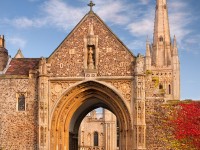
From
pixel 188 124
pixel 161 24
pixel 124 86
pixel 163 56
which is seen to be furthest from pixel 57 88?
pixel 163 56

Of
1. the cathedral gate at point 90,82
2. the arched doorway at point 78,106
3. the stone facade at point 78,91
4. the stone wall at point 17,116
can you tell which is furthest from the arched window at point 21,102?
the arched doorway at point 78,106

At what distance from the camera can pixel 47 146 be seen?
2962 cm

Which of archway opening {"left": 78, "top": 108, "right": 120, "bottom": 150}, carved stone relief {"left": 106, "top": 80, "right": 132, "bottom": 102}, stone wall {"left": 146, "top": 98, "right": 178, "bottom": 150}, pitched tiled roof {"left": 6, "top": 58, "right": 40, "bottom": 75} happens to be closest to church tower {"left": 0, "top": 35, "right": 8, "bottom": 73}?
pitched tiled roof {"left": 6, "top": 58, "right": 40, "bottom": 75}

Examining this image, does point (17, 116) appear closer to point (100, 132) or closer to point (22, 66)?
point (22, 66)

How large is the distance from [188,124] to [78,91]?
7.73 meters

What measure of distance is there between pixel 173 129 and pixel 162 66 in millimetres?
62443

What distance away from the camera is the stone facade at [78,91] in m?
29.4

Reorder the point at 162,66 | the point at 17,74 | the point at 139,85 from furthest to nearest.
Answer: the point at 162,66, the point at 17,74, the point at 139,85

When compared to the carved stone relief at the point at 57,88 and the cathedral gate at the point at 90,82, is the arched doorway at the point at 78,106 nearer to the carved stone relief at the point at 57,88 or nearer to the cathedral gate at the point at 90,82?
the cathedral gate at the point at 90,82

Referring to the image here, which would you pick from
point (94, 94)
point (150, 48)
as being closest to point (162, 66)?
point (150, 48)

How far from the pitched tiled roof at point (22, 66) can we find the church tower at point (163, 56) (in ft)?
181

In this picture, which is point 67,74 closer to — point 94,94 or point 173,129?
point 94,94

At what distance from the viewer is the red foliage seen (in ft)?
94.9

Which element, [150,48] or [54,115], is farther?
[150,48]
